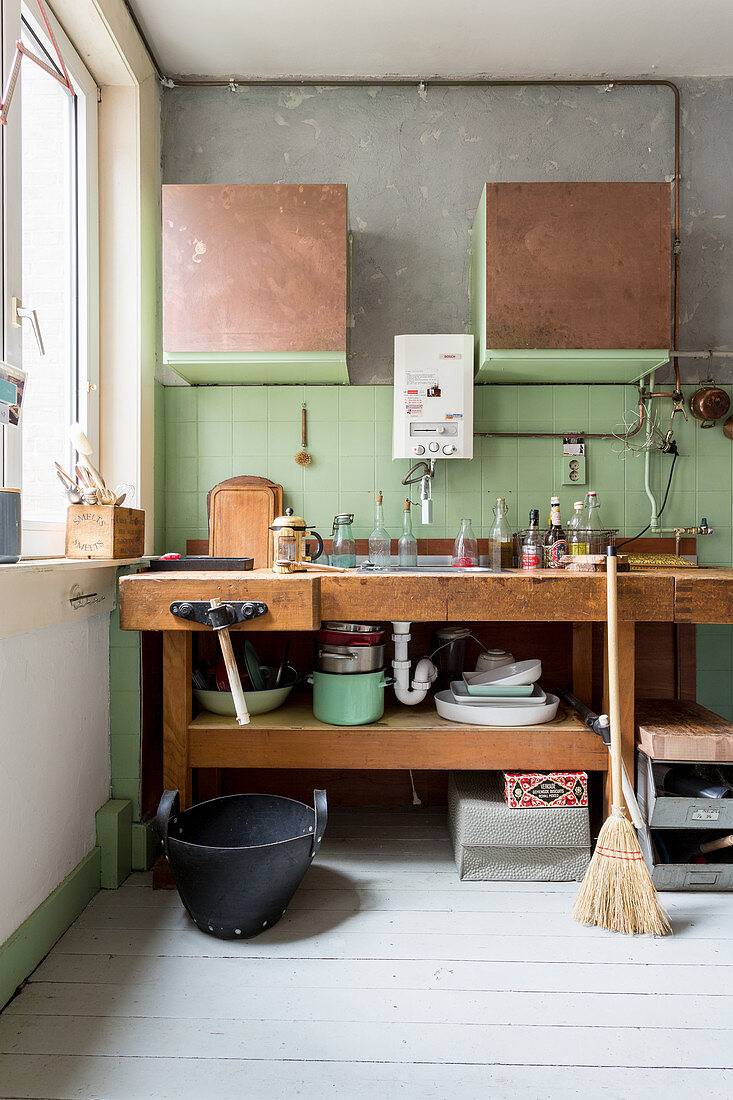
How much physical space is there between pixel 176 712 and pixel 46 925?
615 mm

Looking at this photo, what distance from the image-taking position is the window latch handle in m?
1.81

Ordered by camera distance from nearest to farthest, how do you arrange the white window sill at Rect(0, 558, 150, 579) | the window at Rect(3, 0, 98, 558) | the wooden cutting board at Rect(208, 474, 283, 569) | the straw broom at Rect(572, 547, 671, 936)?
the white window sill at Rect(0, 558, 150, 579) → the straw broom at Rect(572, 547, 671, 936) → the window at Rect(3, 0, 98, 558) → the wooden cutting board at Rect(208, 474, 283, 569)

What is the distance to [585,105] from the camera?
2.74m

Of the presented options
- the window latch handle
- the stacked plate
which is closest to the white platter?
the stacked plate

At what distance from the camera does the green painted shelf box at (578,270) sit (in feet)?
7.64

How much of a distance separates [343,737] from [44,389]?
4.86 ft

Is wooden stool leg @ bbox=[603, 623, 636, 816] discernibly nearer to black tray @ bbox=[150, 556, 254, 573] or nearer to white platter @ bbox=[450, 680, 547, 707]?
white platter @ bbox=[450, 680, 547, 707]

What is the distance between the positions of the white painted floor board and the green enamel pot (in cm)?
48

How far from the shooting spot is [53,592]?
5.57 ft

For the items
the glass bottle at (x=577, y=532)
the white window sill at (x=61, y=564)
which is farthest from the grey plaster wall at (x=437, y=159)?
the white window sill at (x=61, y=564)

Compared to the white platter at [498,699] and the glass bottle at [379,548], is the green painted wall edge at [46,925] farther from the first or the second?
the glass bottle at [379,548]

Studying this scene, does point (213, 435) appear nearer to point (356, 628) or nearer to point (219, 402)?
point (219, 402)

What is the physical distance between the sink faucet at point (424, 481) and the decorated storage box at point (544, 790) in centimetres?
101

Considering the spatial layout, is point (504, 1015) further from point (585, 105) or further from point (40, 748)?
point (585, 105)
